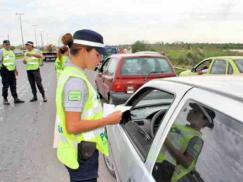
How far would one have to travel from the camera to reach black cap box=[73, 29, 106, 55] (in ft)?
8.21

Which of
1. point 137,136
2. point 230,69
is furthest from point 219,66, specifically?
point 137,136

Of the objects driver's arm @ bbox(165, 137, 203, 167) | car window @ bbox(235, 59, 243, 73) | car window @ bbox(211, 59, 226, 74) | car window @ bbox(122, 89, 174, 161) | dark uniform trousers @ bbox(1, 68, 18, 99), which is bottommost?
dark uniform trousers @ bbox(1, 68, 18, 99)

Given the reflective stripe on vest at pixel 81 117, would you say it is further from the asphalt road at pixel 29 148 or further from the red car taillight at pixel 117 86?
the red car taillight at pixel 117 86

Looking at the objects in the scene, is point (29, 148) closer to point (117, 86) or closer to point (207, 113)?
point (117, 86)

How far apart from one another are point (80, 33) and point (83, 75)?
12.1 inches

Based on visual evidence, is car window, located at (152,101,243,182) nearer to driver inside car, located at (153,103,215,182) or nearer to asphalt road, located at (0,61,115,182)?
driver inside car, located at (153,103,215,182)

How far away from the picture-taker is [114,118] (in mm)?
2551

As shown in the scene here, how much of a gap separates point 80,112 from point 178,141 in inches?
27.9

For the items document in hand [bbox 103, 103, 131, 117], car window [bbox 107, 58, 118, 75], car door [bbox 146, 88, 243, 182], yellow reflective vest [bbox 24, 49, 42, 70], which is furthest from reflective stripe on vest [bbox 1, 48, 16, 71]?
car door [bbox 146, 88, 243, 182]

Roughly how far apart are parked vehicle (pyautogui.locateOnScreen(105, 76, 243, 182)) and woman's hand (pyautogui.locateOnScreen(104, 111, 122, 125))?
0.39 ft

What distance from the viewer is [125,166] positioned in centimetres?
293

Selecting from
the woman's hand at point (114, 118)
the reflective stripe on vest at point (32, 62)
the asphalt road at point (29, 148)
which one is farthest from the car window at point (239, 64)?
the woman's hand at point (114, 118)

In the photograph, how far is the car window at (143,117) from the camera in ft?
8.99

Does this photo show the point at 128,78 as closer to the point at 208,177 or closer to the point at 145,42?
the point at 208,177
